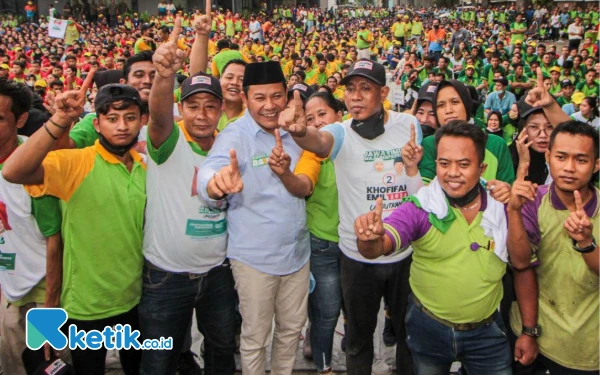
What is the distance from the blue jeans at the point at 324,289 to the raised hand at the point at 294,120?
941mm

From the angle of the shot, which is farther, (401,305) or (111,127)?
(401,305)

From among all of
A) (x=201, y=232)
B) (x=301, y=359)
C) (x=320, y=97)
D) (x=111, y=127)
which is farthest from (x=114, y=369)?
(x=320, y=97)

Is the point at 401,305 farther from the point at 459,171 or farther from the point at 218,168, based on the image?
the point at 218,168

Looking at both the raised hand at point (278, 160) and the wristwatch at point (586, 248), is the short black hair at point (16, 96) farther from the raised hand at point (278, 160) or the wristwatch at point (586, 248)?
the wristwatch at point (586, 248)

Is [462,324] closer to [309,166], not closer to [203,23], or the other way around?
[309,166]

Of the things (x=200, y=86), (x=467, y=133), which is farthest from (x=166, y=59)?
(x=467, y=133)

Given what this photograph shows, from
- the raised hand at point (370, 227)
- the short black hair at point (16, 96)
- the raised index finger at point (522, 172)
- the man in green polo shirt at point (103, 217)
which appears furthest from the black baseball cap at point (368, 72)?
the short black hair at point (16, 96)

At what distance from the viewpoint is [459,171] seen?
101 inches

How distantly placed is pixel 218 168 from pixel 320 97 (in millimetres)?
1566

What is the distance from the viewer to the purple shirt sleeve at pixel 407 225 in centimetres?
248

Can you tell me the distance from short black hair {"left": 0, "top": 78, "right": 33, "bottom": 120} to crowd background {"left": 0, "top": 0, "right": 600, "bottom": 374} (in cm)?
14

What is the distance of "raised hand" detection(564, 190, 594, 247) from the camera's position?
2.28 m

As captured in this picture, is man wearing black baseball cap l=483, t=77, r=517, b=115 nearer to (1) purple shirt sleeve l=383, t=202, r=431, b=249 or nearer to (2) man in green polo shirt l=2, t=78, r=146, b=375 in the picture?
(1) purple shirt sleeve l=383, t=202, r=431, b=249

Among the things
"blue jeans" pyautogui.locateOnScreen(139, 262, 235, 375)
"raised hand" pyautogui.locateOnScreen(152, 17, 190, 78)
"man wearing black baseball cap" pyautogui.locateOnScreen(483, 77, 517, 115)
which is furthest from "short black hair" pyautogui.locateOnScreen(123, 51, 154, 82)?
"man wearing black baseball cap" pyautogui.locateOnScreen(483, 77, 517, 115)
